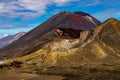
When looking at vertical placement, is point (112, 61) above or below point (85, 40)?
below

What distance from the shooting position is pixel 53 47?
161000 millimetres

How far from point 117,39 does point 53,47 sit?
120ft

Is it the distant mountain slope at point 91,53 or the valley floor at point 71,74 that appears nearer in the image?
the valley floor at point 71,74

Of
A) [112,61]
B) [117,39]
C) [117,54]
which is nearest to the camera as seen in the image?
[112,61]

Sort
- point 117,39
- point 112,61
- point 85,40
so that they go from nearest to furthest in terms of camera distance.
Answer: point 112,61, point 117,39, point 85,40

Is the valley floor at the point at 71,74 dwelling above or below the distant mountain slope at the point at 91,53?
below

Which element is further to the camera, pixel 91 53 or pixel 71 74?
pixel 91 53

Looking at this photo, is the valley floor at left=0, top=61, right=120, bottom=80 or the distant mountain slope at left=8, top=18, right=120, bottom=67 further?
the distant mountain slope at left=8, top=18, right=120, bottom=67

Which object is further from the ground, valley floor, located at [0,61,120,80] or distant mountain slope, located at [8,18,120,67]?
distant mountain slope, located at [8,18,120,67]

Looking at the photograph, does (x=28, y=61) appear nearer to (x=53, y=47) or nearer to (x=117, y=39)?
(x=53, y=47)

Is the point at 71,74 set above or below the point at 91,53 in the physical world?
below

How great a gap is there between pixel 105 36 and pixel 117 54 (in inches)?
663

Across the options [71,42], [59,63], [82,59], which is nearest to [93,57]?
[82,59]

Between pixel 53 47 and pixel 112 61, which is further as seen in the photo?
pixel 53 47
